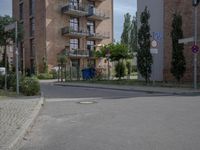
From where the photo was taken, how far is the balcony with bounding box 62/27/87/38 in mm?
54438

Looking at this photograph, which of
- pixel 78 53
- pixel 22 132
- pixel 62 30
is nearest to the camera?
pixel 22 132

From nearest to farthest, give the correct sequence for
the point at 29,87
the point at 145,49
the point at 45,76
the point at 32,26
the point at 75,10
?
the point at 29,87 → the point at 145,49 → the point at 45,76 → the point at 75,10 → the point at 32,26

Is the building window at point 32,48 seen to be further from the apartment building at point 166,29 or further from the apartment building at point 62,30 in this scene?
the apartment building at point 166,29

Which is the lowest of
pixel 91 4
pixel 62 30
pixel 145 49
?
pixel 145 49

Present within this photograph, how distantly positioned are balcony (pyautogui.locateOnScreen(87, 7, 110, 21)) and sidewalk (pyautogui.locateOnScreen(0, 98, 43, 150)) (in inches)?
1843

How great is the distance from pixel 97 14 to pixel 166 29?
30.8 meters

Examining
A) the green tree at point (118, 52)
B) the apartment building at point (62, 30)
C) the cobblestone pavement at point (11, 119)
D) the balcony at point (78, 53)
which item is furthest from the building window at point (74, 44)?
the cobblestone pavement at point (11, 119)

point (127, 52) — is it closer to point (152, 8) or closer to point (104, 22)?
point (152, 8)

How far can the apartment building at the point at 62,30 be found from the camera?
5375cm

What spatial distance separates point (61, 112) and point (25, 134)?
12.6ft

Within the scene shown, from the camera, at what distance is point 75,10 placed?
55.4 m

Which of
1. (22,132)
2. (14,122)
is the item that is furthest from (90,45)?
(22,132)

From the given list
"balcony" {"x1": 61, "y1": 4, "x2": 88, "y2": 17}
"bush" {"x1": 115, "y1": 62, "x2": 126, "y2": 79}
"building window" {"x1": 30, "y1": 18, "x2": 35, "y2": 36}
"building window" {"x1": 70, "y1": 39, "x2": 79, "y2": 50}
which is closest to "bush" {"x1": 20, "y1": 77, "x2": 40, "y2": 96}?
"bush" {"x1": 115, "y1": 62, "x2": 126, "y2": 79}

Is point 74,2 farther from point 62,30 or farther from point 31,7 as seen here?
point 31,7
